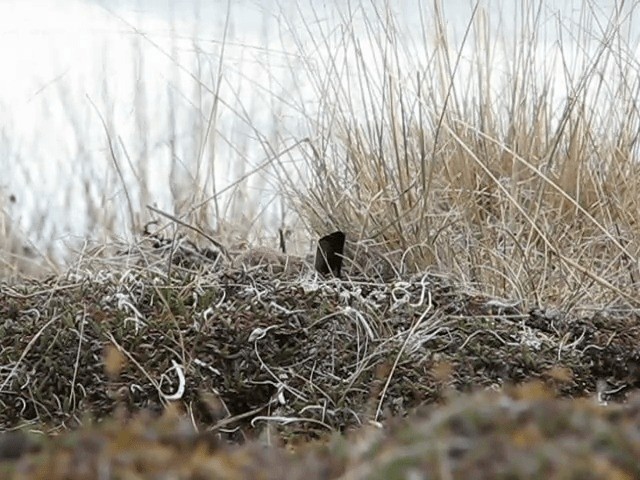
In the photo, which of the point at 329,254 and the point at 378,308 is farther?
the point at 329,254

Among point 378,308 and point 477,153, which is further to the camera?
point 477,153

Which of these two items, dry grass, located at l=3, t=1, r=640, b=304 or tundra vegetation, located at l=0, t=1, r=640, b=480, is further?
dry grass, located at l=3, t=1, r=640, b=304

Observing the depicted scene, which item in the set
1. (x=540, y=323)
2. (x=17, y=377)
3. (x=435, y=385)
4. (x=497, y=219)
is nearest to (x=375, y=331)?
(x=435, y=385)

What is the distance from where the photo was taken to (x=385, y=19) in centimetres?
332

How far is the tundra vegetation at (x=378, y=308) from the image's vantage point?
34.2 inches

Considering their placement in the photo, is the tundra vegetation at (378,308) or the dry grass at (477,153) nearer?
the tundra vegetation at (378,308)

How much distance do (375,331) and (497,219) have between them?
106 cm

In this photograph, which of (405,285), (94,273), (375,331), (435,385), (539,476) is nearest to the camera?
(539,476)

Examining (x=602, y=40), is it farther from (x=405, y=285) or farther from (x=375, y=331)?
(x=375, y=331)

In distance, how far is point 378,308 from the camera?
97.3 inches

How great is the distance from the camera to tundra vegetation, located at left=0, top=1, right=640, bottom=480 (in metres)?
0.87

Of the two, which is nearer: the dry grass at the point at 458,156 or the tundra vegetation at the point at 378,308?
the tundra vegetation at the point at 378,308

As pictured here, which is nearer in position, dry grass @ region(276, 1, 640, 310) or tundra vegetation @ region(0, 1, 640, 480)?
tundra vegetation @ region(0, 1, 640, 480)

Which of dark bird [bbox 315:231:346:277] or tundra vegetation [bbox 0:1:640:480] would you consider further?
dark bird [bbox 315:231:346:277]
